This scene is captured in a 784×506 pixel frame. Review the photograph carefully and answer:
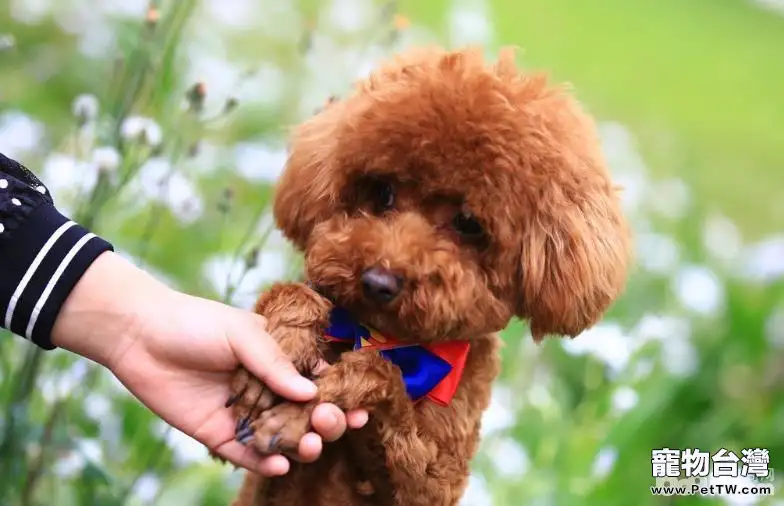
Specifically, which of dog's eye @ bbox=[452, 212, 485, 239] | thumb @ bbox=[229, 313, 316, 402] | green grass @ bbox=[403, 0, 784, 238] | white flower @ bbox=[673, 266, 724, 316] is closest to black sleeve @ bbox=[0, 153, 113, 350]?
thumb @ bbox=[229, 313, 316, 402]

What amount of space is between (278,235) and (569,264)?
132 centimetres

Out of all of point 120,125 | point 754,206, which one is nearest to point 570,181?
point 120,125

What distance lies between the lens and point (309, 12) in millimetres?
3822

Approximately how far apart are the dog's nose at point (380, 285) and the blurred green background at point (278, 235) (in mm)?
490

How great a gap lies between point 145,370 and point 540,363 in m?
1.52

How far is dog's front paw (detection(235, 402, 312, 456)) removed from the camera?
1180 mm

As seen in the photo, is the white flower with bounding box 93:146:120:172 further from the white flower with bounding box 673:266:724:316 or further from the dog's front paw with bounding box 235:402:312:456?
the white flower with bounding box 673:266:724:316

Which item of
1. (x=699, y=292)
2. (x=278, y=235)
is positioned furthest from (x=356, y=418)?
(x=699, y=292)

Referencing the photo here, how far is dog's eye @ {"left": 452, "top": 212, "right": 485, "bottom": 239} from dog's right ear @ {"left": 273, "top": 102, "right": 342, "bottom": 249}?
18 cm

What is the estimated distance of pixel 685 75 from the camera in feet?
16.4

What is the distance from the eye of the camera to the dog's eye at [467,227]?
1.25 m

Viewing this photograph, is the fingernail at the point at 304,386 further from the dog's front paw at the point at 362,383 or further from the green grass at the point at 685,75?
the green grass at the point at 685,75

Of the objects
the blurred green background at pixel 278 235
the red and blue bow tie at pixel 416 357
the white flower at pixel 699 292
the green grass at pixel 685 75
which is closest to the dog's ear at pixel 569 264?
the red and blue bow tie at pixel 416 357

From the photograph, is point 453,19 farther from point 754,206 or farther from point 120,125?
point 120,125
